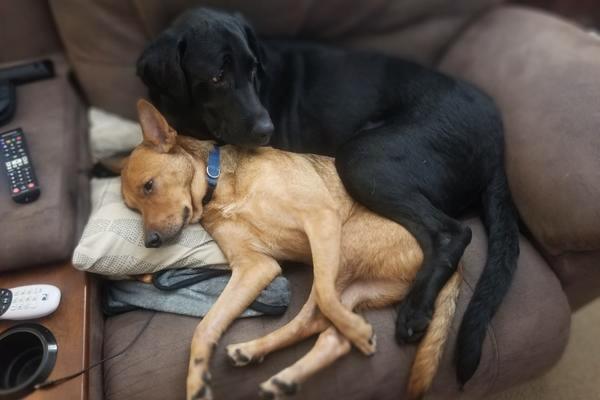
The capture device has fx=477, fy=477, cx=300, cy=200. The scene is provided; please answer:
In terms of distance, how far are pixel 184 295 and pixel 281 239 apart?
35 cm

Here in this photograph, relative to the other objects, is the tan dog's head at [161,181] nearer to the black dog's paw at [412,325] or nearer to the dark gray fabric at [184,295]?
the dark gray fabric at [184,295]

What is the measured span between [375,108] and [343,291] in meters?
0.70

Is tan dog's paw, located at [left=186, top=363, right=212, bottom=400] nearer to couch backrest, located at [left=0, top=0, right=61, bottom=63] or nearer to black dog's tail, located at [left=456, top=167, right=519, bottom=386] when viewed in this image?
black dog's tail, located at [left=456, top=167, right=519, bottom=386]

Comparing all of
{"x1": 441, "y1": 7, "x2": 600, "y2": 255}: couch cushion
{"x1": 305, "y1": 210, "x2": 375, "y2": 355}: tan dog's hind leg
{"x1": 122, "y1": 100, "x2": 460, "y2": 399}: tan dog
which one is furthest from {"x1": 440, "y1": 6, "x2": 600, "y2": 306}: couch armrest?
{"x1": 305, "y1": 210, "x2": 375, "y2": 355}: tan dog's hind leg

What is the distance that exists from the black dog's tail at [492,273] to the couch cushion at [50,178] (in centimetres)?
122

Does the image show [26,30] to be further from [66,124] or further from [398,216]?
[398,216]

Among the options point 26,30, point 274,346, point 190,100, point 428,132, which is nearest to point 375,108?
point 428,132

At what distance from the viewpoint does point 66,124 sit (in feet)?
5.81

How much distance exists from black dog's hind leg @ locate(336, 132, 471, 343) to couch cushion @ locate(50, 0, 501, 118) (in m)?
0.64

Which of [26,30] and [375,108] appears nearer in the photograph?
[375,108]

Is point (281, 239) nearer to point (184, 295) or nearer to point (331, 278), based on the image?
point (331, 278)

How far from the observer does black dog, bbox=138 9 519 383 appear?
1.43 meters

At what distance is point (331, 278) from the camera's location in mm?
1390

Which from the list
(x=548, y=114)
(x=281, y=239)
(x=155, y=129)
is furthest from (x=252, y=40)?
(x=548, y=114)
